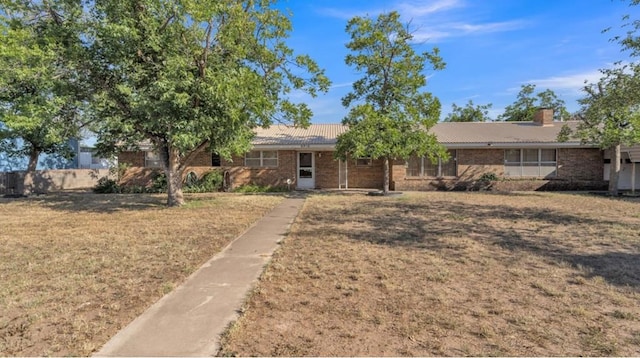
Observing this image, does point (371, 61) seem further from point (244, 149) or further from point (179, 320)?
point (179, 320)

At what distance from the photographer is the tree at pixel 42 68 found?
34.6 feet

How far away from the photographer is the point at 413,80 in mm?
17094

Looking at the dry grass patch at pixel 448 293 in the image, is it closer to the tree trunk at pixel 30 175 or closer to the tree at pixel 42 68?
the tree at pixel 42 68

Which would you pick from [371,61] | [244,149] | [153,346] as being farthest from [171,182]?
[153,346]

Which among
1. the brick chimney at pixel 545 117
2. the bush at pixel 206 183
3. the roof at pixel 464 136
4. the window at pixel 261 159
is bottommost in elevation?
the bush at pixel 206 183

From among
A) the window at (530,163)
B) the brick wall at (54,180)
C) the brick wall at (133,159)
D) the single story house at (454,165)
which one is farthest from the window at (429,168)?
the brick wall at (54,180)

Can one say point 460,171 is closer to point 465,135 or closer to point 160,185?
point 465,135

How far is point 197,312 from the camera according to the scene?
4.22m

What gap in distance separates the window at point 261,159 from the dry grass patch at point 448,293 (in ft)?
39.1

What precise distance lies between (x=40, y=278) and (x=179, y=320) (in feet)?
9.33

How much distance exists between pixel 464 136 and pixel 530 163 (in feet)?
12.0

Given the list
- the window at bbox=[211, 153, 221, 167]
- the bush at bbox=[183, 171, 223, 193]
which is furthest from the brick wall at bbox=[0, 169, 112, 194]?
the window at bbox=[211, 153, 221, 167]

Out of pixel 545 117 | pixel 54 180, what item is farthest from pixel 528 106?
pixel 54 180

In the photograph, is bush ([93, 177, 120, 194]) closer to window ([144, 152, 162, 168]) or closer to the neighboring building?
the neighboring building
